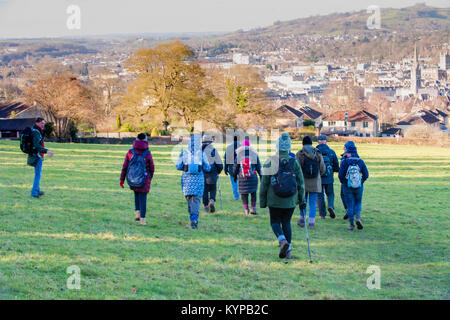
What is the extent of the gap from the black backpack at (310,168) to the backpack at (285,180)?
2.61 metres

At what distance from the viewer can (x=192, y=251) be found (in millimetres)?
9344

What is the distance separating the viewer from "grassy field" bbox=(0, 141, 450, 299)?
23.9 ft

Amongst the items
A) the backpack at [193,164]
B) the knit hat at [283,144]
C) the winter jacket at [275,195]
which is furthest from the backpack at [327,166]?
the knit hat at [283,144]

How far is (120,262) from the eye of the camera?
818 centimetres

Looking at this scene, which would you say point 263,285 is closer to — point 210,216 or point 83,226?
point 83,226

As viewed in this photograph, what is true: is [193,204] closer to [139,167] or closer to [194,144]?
[194,144]

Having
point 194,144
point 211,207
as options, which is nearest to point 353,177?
point 211,207

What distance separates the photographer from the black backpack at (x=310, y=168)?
11.5 metres

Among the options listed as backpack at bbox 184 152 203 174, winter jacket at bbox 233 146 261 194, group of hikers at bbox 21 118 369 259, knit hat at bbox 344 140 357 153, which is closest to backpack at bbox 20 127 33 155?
group of hikers at bbox 21 118 369 259

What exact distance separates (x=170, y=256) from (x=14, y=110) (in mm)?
77586

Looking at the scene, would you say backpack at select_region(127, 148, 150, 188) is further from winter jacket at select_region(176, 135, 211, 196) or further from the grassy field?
the grassy field

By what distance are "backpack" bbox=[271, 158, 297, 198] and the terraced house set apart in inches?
3843

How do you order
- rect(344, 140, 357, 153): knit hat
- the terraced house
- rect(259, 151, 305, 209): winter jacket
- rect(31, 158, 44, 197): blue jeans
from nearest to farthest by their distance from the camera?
1. rect(259, 151, 305, 209): winter jacket
2. rect(344, 140, 357, 153): knit hat
3. rect(31, 158, 44, 197): blue jeans
4. the terraced house
